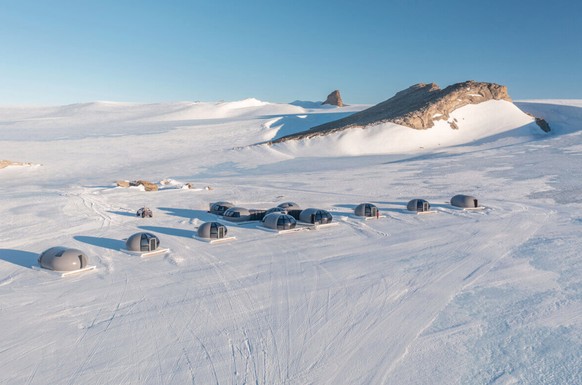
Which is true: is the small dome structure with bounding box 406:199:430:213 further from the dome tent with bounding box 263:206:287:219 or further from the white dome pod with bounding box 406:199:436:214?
the dome tent with bounding box 263:206:287:219

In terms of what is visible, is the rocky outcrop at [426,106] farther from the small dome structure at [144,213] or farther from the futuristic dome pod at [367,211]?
the small dome structure at [144,213]

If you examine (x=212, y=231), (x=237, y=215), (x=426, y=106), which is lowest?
(x=237, y=215)

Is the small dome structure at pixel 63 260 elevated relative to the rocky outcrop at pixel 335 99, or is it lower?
lower

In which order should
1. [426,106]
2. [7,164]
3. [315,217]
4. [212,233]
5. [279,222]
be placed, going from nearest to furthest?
[212,233] < [279,222] < [315,217] < [7,164] < [426,106]

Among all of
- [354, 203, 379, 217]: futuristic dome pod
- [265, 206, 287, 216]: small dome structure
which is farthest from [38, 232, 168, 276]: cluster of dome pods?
[354, 203, 379, 217]: futuristic dome pod

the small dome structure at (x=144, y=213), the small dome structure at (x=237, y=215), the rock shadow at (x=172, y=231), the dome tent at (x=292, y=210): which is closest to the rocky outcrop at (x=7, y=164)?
the small dome structure at (x=144, y=213)

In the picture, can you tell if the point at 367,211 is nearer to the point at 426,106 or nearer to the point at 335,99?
the point at 426,106

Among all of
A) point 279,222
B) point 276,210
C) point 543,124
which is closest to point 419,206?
point 276,210
